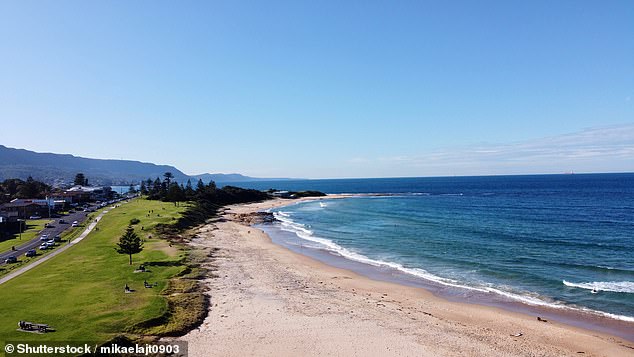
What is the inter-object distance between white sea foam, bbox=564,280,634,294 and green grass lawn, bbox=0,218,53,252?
61.2 metres

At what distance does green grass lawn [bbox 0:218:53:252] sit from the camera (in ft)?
170

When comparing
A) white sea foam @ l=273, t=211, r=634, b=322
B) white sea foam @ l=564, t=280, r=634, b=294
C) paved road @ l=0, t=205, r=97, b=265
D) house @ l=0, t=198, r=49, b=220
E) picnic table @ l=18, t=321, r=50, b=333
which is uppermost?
Answer: house @ l=0, t=198, r=49, b=220

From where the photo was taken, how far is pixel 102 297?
26578 millimetres

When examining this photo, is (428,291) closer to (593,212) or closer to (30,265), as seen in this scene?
(30,265)

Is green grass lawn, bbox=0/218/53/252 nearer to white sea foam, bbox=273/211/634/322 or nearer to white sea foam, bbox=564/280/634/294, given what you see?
white sea foam, bbox=273/211/634/322

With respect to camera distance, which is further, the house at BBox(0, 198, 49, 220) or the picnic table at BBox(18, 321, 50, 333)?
the house at BBox(0, 198, 49, 220)

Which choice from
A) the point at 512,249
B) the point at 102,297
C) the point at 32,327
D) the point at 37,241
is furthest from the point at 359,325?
the point at 37,241

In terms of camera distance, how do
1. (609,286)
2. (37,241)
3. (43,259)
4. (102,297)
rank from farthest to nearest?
(37,241), (43,259), (609,286), (102,297)

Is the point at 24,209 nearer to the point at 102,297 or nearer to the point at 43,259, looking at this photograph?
the point at 43,259

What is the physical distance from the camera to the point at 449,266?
40.9m

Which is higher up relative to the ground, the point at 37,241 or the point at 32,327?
the point at 32,327

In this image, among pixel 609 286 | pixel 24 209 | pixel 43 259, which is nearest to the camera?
pixel 609 286

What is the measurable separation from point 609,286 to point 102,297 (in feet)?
125

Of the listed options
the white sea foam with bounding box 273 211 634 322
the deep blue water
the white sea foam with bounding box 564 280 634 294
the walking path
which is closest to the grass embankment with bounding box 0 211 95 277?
the walking path
